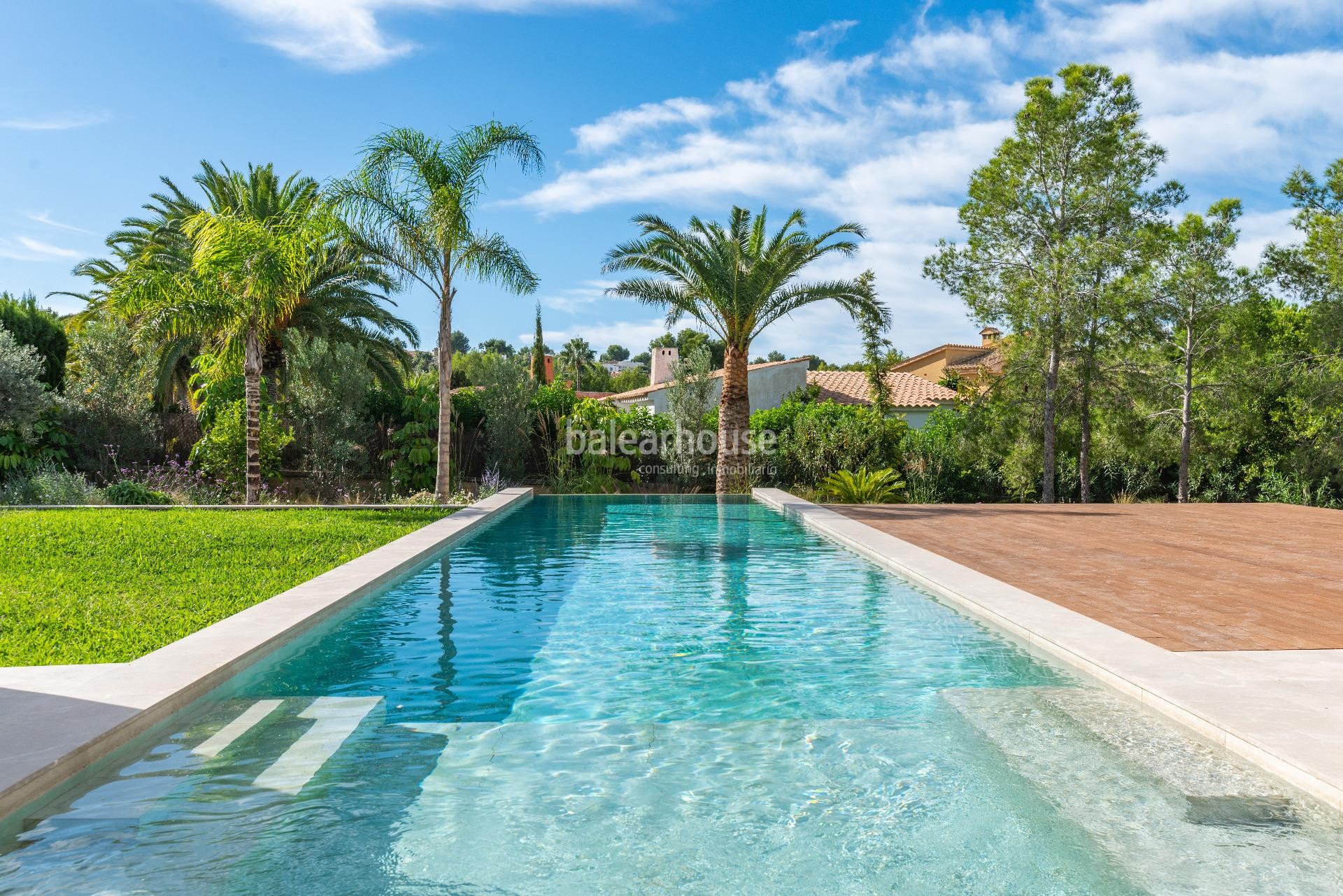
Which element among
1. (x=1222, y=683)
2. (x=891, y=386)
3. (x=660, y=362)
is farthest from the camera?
(x=660, y=362)

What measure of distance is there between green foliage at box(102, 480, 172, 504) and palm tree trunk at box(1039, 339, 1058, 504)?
18.4 metres

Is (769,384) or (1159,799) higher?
(769,384)

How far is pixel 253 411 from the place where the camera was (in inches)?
628

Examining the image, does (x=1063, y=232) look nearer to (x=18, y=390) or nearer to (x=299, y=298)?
(x=299, y=298)

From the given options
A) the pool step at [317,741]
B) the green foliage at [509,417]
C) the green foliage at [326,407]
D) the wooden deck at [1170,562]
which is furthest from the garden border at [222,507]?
the pool step at [317,741]

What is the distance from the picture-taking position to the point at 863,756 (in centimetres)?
413

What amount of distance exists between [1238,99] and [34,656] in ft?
55.5

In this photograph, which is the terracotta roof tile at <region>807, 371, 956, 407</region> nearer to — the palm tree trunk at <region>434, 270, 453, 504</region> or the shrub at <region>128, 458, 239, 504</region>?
the palm tree trunk at <region>434, 270, 453, 504</region>

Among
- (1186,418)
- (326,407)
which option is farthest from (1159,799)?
(1186,418)

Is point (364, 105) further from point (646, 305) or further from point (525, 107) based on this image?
point (646, 305)

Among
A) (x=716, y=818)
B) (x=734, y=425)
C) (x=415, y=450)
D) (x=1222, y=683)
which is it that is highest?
(x=734, y=425)

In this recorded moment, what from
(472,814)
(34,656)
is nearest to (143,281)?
(34,656)

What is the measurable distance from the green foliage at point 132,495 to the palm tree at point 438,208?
4.96 m

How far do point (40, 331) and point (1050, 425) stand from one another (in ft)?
85.1
